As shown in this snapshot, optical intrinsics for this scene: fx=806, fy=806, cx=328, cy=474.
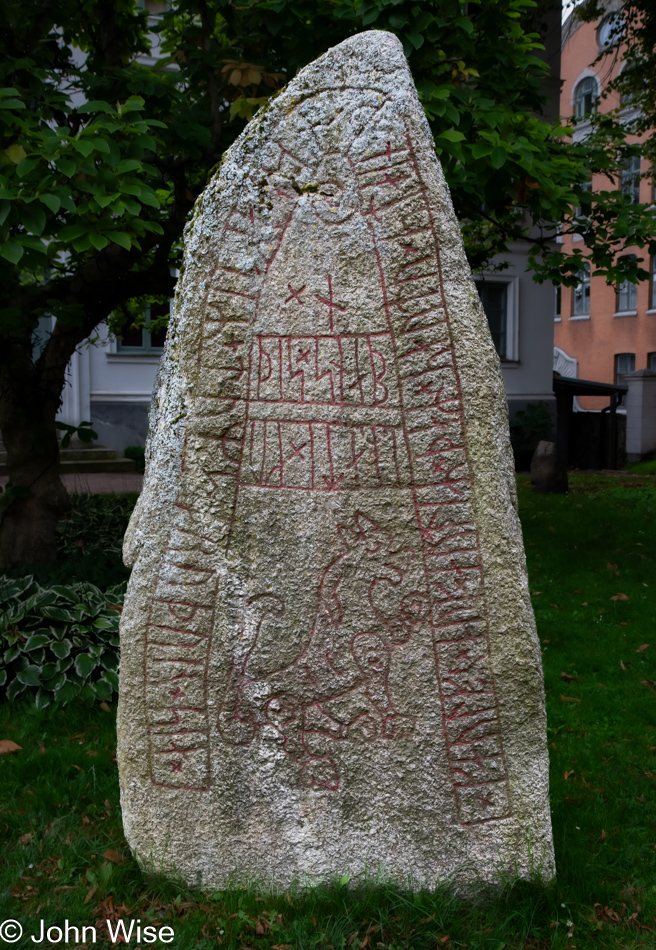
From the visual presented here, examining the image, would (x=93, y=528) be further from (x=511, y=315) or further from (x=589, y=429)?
(x=589, y=429)

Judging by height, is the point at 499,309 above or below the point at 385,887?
above

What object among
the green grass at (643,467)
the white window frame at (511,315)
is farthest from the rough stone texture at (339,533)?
the white window frame at (511,315)

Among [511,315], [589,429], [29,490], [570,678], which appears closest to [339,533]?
[570,678]

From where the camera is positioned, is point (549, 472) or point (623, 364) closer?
point (549, 472)

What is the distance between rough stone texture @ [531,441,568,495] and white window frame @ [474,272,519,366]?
208 inches

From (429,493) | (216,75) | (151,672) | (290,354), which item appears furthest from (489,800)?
(216,75)

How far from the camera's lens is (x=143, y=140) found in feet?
12.6

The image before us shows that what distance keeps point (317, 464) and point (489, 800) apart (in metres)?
Answer: 1.23

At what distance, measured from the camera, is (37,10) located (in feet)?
16.5

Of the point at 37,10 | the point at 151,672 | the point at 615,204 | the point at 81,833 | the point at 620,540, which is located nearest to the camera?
the point at 151,672

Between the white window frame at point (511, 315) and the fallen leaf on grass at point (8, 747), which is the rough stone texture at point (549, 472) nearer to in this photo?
the white window frame at point (511, 315)

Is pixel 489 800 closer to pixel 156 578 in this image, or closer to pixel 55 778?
pixel 156 578

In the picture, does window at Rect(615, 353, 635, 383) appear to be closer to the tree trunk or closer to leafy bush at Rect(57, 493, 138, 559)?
leafy bush at Rect(57, 493, 138, 559)

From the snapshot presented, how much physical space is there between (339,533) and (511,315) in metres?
15.2
